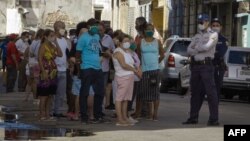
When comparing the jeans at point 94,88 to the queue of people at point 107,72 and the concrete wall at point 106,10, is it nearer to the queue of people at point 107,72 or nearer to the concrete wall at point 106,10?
the queue of people at point 107,72

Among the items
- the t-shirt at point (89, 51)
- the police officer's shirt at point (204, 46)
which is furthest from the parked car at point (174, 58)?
the t-shirt at point (89, 51)

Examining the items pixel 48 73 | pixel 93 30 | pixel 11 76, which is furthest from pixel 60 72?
pixel 11 76

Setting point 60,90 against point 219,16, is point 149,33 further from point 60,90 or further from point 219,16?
point 219,16

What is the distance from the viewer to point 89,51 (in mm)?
15359

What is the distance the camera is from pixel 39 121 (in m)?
15.6

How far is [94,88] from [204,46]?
7.49 ft

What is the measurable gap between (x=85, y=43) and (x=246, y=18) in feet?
78.4

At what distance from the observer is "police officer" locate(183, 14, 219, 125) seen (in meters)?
15.2

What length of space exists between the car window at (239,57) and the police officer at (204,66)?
970 cm

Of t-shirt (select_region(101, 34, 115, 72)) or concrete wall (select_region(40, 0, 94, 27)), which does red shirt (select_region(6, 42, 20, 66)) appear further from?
concrete wall (select_region(40, 0, 94, 27))

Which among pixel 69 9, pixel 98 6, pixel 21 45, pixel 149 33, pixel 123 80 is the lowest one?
pixel 123 80

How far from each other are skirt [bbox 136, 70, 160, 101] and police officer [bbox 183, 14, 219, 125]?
967mm

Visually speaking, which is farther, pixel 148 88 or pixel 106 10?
pixel 106 10

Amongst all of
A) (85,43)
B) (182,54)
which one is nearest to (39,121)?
(85,43)
